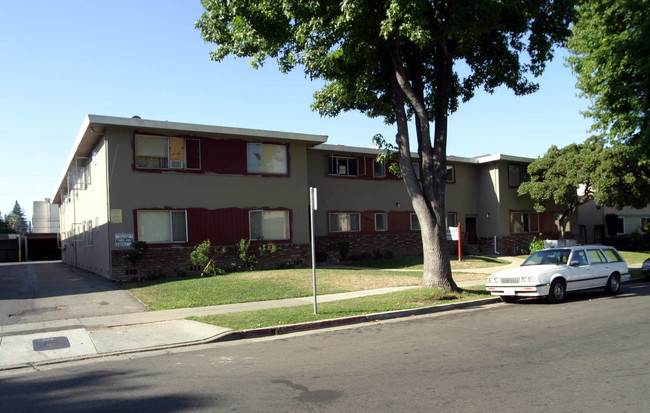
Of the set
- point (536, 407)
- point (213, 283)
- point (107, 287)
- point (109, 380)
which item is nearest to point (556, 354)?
point (536, 407)

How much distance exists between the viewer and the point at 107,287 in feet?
54.2

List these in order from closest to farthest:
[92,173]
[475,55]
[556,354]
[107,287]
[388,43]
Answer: [556,354], [388,43], [475,55], [107,287], [92,173]

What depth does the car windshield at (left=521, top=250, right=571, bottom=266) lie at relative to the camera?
13.9m

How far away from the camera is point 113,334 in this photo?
9836mm

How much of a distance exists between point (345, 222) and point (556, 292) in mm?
14186

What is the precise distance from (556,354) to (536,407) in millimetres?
2534

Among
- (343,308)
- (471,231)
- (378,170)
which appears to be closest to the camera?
(343,308)

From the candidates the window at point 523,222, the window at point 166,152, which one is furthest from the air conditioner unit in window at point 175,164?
the window at point 523,222

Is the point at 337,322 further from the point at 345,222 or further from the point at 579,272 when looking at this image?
the point at 345,222

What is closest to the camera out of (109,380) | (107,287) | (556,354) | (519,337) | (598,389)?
(598,389)

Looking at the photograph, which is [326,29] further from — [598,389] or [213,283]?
[598,389]

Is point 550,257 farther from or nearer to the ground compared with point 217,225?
nearer to the ground

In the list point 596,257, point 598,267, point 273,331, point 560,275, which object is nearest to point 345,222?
point 596,257

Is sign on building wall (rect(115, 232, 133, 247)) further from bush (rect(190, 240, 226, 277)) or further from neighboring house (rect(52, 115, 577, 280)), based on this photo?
bush (rect(190, 240, 226, 277))
